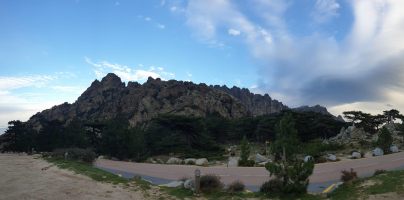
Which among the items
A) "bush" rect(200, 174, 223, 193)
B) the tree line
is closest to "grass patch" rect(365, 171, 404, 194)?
"bush" rect(200, 174, 223, 193)

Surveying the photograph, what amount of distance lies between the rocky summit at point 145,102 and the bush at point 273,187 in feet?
294

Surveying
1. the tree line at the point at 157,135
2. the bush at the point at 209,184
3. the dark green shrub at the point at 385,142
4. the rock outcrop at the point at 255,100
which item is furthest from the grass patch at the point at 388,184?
the rock outcrop at the point at 255,100

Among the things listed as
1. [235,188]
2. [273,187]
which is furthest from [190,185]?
[273,187]

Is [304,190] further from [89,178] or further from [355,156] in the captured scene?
[355,156]

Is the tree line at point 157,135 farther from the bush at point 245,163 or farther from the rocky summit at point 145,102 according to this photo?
the rocky summit at point 145,102

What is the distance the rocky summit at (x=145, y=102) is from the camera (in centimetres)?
11875

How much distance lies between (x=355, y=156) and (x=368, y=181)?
23.9m

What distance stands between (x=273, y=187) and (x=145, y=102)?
358 feet

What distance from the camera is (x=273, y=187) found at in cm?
1666

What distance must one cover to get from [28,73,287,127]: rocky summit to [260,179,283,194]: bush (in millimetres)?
89558

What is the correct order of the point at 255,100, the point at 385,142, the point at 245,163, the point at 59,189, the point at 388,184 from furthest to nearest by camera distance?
the point at 255,100 → the point at 385,142 → the point at 245,163 → the point at 59,189 → the point at 388,184

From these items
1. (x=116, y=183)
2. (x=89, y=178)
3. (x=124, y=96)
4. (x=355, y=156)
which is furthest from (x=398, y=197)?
(x=124, y=96)

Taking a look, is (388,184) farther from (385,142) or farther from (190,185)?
(385,142)

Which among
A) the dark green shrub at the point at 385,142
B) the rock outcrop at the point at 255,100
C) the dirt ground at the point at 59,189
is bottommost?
the dirt ground at the point at 59,189
